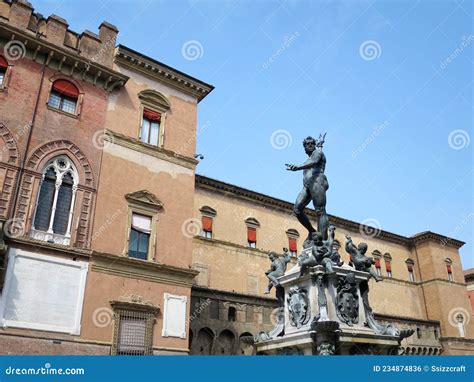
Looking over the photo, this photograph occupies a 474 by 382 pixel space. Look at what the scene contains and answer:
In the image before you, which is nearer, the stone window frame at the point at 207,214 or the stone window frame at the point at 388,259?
the stone window frame at the point at 207,214

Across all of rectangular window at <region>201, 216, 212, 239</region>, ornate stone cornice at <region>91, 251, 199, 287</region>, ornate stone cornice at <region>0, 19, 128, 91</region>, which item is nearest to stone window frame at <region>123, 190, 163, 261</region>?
ornate stone cornice at <region>91, 251, 199, 287</region>

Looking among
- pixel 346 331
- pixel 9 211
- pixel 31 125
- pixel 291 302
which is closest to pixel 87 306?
pixel 9 211

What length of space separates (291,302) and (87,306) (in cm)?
1043

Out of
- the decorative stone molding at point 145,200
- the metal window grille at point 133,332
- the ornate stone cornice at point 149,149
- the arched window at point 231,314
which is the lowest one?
the metal window grille at point 133,332

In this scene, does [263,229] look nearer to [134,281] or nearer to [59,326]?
[134,281]

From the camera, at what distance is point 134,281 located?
17641 millimetres

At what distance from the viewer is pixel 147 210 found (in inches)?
752

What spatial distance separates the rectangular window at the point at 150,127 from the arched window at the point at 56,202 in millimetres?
4032

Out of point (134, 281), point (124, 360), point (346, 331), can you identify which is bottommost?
point (124, 360)

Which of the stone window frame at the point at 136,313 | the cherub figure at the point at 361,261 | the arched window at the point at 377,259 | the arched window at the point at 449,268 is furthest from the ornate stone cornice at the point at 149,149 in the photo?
the arched window at the point at 449,268

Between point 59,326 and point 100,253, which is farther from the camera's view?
point 100,253

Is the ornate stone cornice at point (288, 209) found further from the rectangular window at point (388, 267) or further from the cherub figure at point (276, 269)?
the cherub figure at point (276, 269)

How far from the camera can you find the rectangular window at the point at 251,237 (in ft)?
107

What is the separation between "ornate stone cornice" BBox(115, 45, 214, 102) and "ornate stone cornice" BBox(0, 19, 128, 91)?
4.02ft
